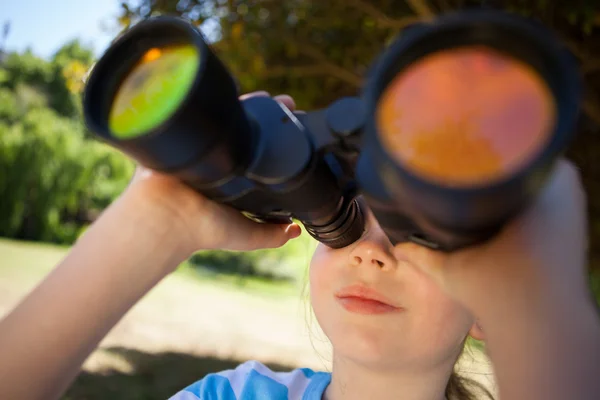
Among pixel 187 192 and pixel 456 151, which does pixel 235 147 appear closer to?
pixel 187 192

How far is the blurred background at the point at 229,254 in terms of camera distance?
2.42 m

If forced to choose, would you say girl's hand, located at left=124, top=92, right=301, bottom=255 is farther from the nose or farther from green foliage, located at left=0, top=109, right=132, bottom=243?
green foliage, located at left=0, top=109, right=132, bottom=243

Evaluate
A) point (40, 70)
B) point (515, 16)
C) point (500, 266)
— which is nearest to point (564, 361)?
point (500, 266)

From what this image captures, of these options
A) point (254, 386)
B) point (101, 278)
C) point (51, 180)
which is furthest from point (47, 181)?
point (101, 278)

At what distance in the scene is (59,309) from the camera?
66cm

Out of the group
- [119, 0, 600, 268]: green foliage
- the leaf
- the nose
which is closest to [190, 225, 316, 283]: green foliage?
[119, 0, 600, 268]: green foliage

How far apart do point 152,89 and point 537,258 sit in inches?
16.9

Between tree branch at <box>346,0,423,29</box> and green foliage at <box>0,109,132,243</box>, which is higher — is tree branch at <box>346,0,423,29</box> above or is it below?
above

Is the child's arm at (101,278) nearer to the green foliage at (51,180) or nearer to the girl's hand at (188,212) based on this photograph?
the girl's hand at (188,212)

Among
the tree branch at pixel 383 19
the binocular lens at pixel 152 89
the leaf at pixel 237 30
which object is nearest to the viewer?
the binocular lens at pixel 152 89

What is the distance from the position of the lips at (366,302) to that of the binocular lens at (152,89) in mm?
508

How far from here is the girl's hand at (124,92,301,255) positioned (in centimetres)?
70

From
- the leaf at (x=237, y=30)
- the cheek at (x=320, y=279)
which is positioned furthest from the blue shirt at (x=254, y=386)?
the leaf at (x=237, y=30)

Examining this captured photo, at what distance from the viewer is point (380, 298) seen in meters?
0.95
